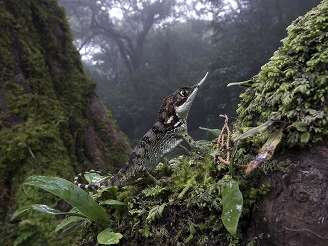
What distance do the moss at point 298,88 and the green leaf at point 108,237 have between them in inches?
25.4

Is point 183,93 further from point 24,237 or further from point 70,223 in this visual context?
point 24,237

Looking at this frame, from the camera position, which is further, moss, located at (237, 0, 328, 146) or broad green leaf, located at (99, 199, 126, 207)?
broad green leaf, located at (99, 199, 126, 207)

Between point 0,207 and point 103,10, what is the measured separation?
26243 millimetres

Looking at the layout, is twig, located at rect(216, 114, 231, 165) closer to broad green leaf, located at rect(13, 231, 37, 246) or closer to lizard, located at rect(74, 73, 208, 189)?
lizard, located at rect(74, 73, 208, 189)

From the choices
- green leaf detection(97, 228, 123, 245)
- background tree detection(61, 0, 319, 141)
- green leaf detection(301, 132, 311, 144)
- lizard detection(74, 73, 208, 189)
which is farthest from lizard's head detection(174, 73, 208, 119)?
background tree detection(61, 0, 319, 141)

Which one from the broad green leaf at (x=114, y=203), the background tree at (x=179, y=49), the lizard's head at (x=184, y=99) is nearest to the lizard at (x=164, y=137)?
the lizard's head at (x=184, y=99)

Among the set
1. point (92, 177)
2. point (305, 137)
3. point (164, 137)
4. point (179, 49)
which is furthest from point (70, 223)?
point (179, 49)

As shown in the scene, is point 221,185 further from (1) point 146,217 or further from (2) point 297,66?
(2) point 297,66

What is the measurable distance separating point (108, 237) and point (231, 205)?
584 millimetres

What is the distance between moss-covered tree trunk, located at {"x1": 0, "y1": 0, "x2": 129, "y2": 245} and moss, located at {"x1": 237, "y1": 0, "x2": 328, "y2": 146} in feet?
5.86

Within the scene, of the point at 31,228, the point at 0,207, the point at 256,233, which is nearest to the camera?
the point at 256,233

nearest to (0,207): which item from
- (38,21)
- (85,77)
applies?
(85,77)

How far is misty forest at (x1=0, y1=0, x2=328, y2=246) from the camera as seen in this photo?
4.50ft

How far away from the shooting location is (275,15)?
1948 centimetres
